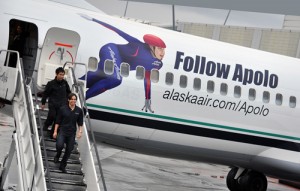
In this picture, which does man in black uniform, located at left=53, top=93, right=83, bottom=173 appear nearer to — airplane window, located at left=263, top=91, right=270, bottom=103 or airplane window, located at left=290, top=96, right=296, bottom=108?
airplane window, located at left=263, top=91, right=270, bottom=103

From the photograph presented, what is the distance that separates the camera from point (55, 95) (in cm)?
1598

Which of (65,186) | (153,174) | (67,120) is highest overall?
(67,120)

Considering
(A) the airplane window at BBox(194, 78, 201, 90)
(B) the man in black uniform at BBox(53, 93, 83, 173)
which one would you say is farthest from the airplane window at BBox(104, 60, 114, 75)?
(B) the man in black uniform at BBox(53, 93, 83, 173)

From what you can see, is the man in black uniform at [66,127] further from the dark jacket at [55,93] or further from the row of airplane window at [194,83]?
the row of airplane window at [194,83]

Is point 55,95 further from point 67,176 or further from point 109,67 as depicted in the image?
point 109,67

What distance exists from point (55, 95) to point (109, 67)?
120 inches

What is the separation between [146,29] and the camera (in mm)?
20000

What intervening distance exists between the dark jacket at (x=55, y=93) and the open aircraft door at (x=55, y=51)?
4.82 ft

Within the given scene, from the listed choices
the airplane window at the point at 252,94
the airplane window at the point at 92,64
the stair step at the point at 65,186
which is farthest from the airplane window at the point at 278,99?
the stair step at the point at 65,186

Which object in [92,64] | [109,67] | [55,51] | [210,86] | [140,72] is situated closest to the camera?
[55,51]

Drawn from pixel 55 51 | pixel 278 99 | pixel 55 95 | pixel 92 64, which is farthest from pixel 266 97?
pixel 55 95

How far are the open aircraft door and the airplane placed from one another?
29 mm

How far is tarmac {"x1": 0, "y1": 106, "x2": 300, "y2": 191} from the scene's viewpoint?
83.4 ft

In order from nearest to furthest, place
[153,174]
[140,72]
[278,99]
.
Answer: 1. [140,72]
2. [278,99]
3. [153,174]
